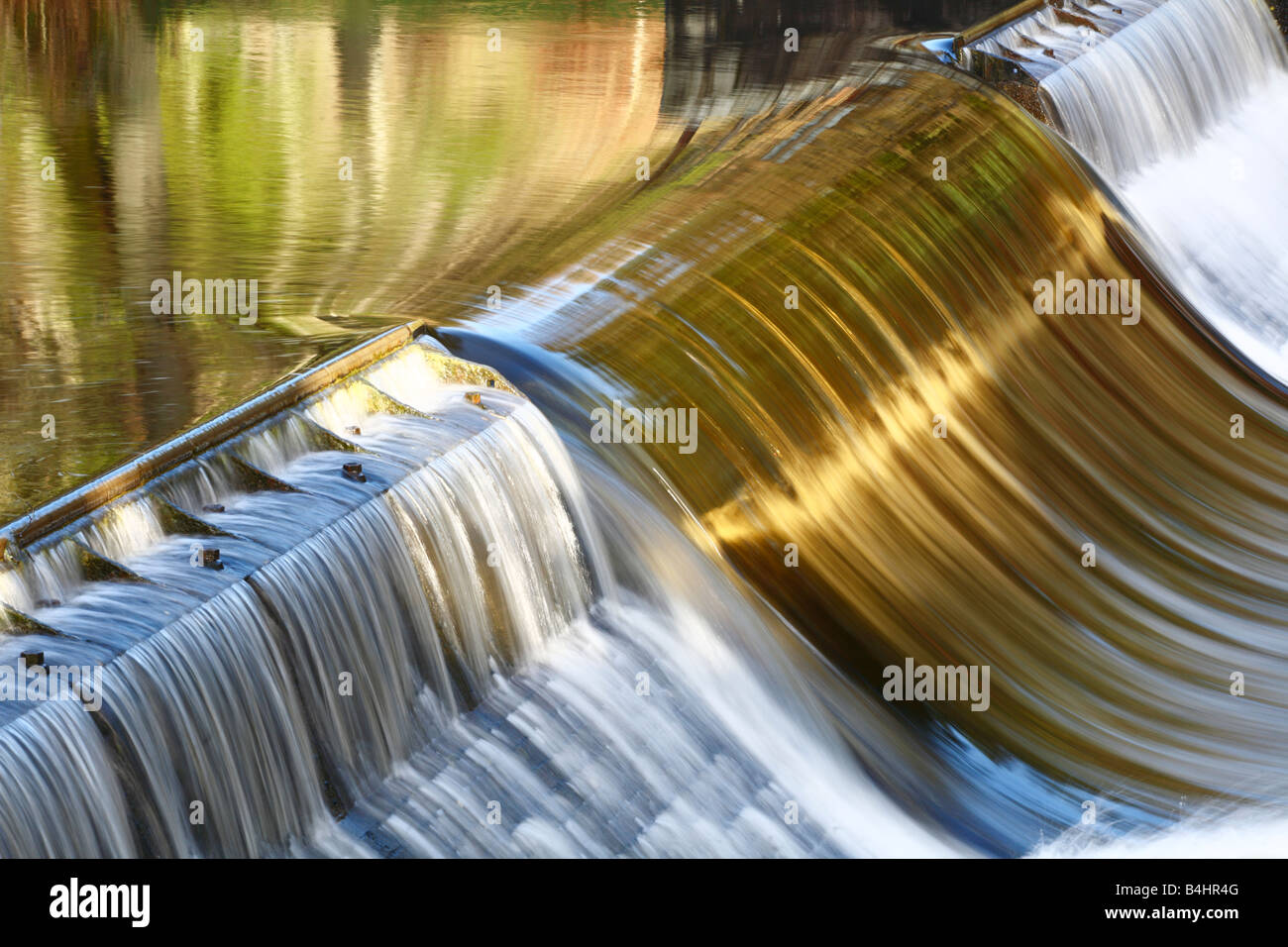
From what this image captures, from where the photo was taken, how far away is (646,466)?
316 inches

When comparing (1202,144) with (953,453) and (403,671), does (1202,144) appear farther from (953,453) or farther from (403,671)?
(403,671)

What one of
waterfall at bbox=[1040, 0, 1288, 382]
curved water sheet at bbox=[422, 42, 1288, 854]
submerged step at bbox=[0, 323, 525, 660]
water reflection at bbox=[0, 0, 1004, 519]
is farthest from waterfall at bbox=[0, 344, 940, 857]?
waterfall at bbox=[1040, 0, 1288, 382]

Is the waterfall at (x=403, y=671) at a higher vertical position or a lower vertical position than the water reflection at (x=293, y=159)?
lower

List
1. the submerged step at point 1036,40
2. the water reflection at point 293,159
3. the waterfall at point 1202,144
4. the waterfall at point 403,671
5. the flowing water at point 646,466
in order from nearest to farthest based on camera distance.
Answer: the waterfall at point 403,671, the flowing water at point 646,466, the water reflection at point 293,159, the submerged step at point 1036,40, the waterfall at point 1202,144

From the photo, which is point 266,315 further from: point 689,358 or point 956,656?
point 956,656

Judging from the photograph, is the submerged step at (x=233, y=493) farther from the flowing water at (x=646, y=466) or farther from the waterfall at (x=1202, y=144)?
the waterfall at (x=1202, y=144)

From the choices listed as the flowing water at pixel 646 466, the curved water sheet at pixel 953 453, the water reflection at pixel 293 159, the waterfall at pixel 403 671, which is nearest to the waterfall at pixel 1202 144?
the flowing water at pixel 646 466

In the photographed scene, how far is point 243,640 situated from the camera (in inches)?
229

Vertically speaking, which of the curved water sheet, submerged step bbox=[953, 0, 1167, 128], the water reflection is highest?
submerged step bbox=[953, 0, 1167, 128]

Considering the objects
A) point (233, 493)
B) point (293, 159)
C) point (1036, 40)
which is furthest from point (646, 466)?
point (1036, 40)

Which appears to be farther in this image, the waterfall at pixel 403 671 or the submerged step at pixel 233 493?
the submerged step at pixel 233 493

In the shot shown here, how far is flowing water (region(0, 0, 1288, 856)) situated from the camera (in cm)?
611

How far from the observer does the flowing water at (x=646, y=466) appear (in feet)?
20.1

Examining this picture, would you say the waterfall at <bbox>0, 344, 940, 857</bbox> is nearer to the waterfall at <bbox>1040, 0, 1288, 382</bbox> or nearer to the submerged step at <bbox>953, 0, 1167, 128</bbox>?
the submerged step at <bbox>953, 0, 1167, 128</bbox>
